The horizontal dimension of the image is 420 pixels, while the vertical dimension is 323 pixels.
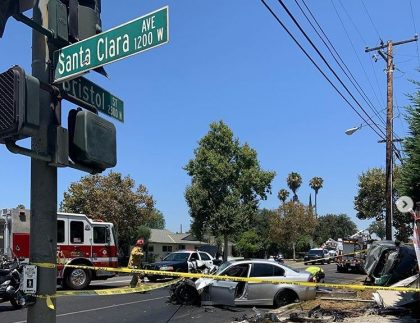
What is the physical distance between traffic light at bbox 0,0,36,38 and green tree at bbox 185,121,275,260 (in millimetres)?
37082

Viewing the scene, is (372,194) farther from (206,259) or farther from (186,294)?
(186,294)

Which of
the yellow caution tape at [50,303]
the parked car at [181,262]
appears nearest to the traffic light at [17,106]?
the yellow caution tape at [50,303]

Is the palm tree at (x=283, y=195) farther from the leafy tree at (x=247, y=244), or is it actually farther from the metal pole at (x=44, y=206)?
the metal pole at (x=44, y=206)

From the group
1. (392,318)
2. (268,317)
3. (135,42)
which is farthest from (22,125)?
(392,318)

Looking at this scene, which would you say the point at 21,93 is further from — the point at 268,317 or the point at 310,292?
the point at 310,292

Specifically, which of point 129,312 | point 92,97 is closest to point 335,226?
point 129,312

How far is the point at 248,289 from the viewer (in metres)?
14.0

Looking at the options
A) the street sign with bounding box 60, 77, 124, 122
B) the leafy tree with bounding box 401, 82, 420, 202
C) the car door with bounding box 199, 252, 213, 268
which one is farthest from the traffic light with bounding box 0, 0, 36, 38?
the car door with bounding box 199, 252, 213, 268

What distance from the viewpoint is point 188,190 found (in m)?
42.5

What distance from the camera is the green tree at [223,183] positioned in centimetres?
4125

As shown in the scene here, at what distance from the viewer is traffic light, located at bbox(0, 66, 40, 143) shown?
11.9 feet

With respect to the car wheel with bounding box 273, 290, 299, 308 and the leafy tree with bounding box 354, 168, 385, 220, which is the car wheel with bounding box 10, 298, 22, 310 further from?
the leafy tree with bounding box 354, 168, 385, 220

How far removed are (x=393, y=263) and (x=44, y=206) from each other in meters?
12.6

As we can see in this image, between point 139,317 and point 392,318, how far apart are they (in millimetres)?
5838
